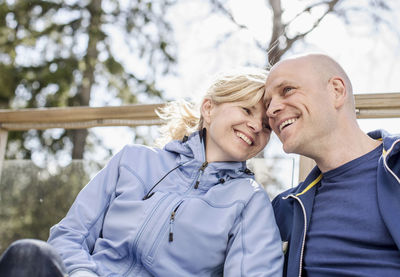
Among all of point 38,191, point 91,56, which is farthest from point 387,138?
point 91,56

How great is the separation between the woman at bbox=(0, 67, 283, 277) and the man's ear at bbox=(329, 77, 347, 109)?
0.32m

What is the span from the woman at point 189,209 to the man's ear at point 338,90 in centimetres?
32

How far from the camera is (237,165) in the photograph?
2.17 meters

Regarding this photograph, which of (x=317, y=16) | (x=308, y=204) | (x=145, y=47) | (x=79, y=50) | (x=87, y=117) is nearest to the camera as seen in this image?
(x=308, y=204)

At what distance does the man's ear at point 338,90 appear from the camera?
209 centimetres

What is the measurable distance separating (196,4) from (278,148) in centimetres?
746

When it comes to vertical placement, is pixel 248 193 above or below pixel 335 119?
below

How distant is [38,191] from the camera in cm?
308

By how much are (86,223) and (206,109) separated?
0.79 metres

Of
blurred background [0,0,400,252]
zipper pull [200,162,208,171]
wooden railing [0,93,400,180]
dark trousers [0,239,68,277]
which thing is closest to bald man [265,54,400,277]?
wooden railing [0,93,400,180]

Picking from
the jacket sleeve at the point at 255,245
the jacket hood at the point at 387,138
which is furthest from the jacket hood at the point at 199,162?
the jacket hood at the point at 387,138

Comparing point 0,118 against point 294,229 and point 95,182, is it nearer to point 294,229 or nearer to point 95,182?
point 95,182

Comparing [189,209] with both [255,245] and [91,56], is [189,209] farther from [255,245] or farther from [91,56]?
[91,56]

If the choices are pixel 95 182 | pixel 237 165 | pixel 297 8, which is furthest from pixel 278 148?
pixel 297 8
